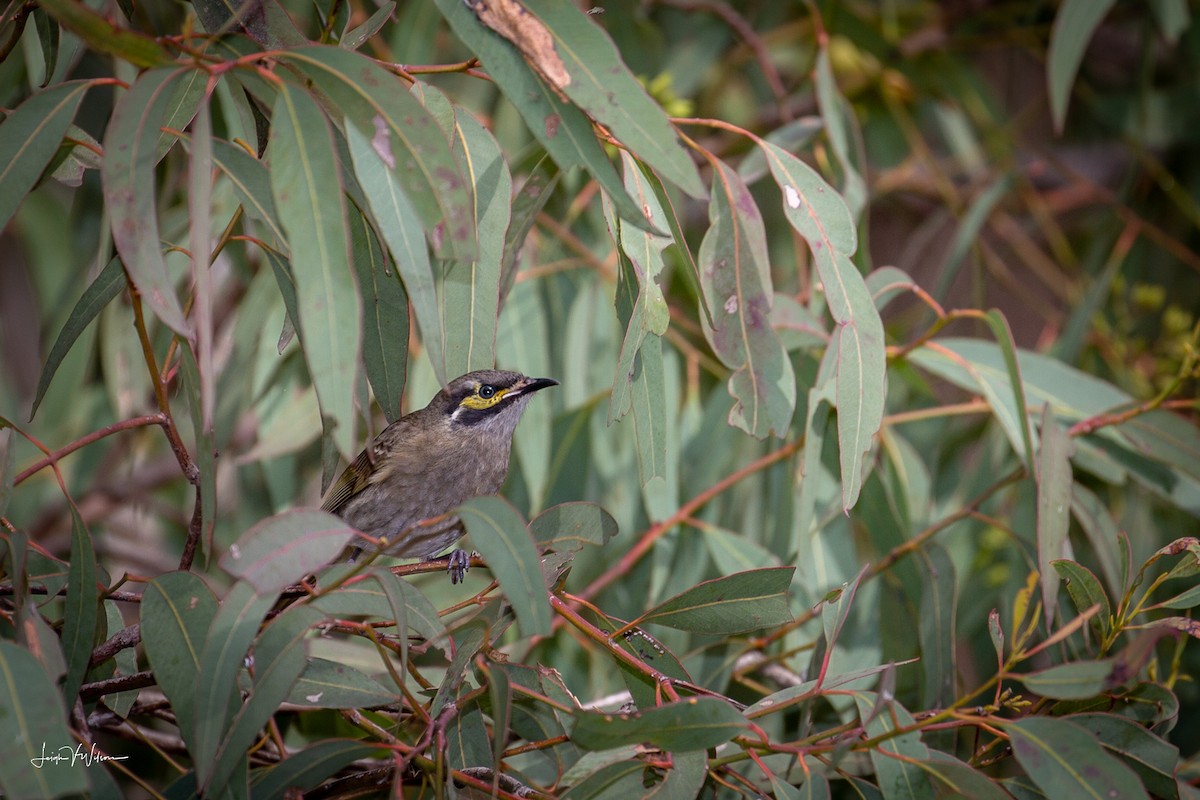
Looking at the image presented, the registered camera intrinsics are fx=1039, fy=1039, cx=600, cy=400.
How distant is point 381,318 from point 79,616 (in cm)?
88

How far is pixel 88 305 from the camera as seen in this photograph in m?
2.27

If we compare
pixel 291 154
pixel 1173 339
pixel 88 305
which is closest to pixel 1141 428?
pixel 1173 339

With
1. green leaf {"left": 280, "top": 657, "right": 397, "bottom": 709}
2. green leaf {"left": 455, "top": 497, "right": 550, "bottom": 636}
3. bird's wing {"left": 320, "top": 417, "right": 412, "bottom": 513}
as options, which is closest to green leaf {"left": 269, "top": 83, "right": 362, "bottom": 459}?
green leaf {"left": 455, "top": 497, "right": 550, "bottom": 636}

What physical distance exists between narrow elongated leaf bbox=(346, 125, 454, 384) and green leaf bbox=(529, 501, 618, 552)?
0.52 m

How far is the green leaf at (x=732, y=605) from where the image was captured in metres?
2.35

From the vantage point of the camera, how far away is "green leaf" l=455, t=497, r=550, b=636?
1.76 m

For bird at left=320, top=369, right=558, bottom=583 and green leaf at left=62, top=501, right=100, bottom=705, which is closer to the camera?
green leaf at left=62, top=501, right=100, bottom=705

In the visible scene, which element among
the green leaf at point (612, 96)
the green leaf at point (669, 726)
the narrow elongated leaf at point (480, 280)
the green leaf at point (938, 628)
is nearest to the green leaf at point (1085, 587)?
the green leaf at point (938, 628)

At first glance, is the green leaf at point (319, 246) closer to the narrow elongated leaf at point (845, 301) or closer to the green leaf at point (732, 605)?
the green leaf at point (732, 605)

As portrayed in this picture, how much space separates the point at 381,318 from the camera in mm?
2387

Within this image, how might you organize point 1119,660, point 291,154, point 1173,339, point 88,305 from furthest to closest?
point 1173,339 < point 88,305 < point 1119,660 < point 291,154

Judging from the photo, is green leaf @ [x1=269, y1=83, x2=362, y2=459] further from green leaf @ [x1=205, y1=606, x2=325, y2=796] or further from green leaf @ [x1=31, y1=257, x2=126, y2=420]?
green leaf @ [x1=31, y1=257, x2=126, y2=420]

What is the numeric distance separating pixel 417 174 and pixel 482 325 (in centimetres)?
56

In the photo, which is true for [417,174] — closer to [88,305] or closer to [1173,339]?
[88,305]
